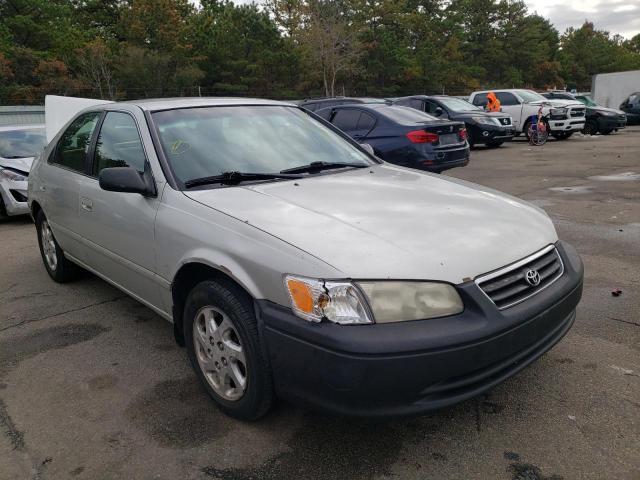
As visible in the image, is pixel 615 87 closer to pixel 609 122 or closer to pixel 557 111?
pixel 609 122

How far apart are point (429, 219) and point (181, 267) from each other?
4.20 ft

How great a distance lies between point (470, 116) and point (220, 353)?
1446 centimetres

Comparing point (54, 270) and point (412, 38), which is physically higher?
point (412, 38)

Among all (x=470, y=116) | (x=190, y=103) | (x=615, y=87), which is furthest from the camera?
(x=615, y=87)

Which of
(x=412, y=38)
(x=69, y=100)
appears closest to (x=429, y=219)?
(x=69, y=100)

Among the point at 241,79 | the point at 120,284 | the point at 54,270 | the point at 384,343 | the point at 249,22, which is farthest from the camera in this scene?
the point at 249,22

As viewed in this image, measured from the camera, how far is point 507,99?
18359mm

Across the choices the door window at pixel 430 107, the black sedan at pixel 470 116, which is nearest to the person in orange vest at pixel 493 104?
the black sedan at pixel 470 116

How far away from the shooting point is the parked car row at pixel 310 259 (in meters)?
2.15

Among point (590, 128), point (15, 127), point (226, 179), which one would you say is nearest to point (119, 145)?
point (226, 179)

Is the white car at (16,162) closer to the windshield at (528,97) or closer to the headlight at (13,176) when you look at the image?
the headlight at (13,176)

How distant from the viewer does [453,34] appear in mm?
58281

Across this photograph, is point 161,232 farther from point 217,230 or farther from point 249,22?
point 249,22

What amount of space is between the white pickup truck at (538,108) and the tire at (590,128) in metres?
1.54
